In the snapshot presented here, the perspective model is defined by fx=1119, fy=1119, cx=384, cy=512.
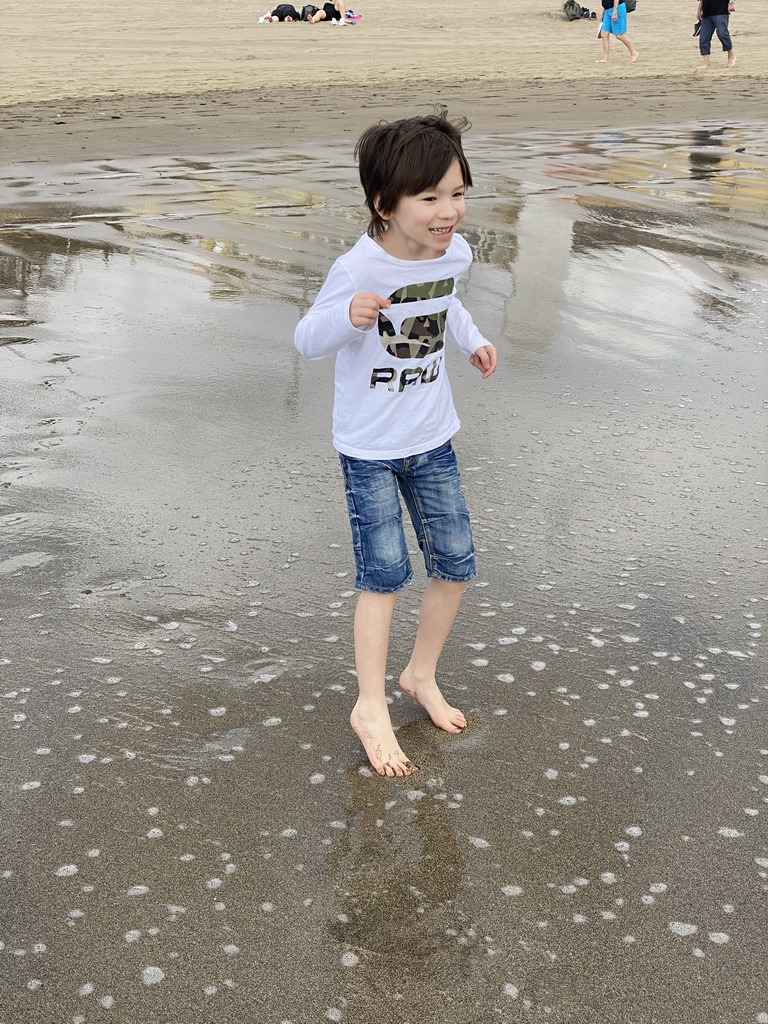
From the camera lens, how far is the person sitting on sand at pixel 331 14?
31.2m

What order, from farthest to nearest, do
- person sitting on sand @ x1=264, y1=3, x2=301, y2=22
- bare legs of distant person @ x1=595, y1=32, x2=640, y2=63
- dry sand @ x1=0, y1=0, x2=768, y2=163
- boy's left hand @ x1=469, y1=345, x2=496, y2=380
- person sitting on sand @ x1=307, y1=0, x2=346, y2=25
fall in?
person sitting on sand @ x1=307, y1=0, x2=346, y2=25 → person sitting on sand @ x1=264, y1=3, x2=301, y2=22 → bare legs of distant person @ x1=595, y1=32, x2=640, y2=63 → dry sand @ x1=0, y1=0, x2=768, y2=163 → boy's left hand @ x1=469, y1=345, x2=496, y2=380

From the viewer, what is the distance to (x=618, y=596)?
3721 millimetres

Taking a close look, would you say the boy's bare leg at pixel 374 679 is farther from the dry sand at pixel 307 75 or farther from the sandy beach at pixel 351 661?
the dry sand at pixel 307 75

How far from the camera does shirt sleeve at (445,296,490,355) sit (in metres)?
2.96

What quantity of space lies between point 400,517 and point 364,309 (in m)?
0.58

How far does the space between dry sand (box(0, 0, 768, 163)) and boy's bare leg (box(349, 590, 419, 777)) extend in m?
11.4

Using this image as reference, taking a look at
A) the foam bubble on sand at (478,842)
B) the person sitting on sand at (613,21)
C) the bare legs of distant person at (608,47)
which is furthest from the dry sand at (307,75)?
the foam bubble on sand at (478,842)

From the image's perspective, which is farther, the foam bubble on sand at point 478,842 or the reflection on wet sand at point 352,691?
the foam bubble on sand at point 478,842

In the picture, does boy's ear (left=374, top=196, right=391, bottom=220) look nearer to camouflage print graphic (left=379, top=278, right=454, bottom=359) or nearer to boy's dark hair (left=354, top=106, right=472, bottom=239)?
boy's dark hair (left=354, top=106, right=472, bottom=239)

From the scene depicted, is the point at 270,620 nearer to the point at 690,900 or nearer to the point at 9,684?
the point at 9,684

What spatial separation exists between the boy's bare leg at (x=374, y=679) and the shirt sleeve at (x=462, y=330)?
699 mm

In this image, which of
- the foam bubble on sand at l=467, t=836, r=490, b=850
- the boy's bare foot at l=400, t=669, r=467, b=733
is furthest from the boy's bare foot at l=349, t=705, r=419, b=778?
the foam bubble on sand at l=467, t=836, r=490, b=850

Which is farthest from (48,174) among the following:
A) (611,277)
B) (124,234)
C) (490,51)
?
(490,51)

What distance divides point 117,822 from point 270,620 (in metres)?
1.02
